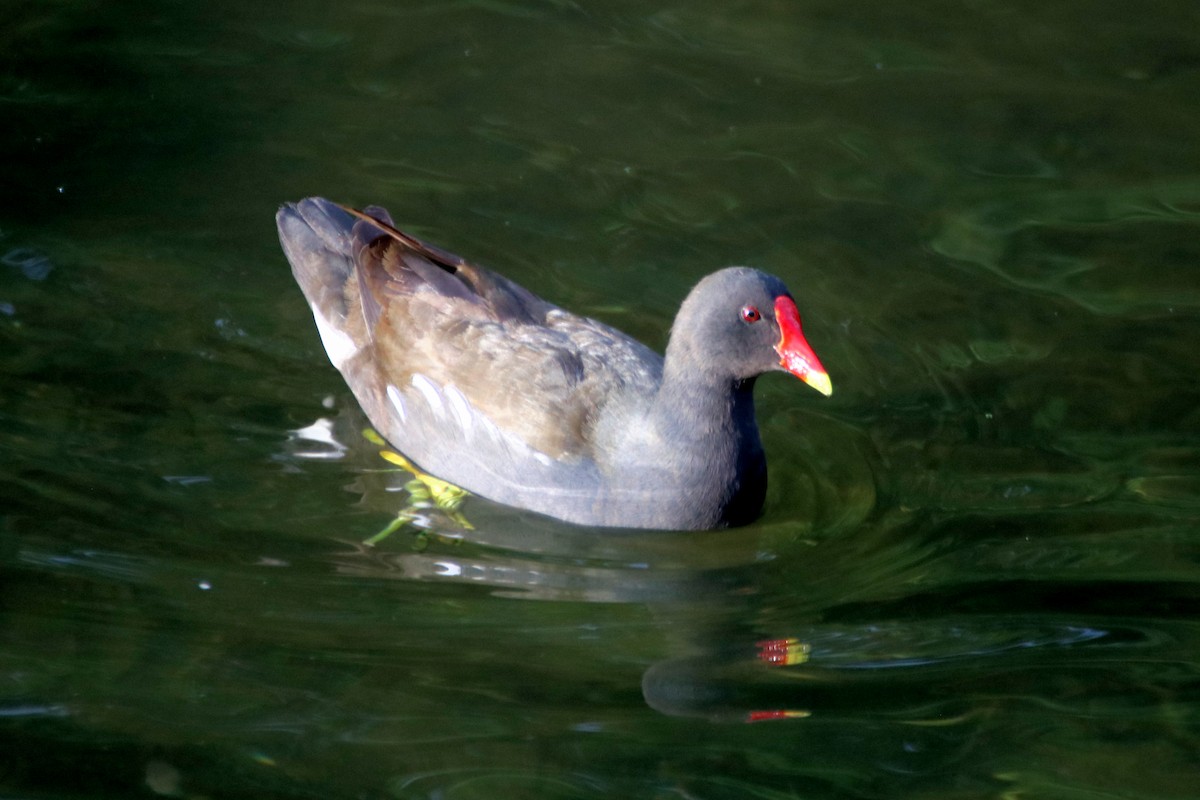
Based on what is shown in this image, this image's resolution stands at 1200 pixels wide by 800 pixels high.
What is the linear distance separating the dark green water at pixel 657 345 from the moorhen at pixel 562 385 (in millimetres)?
163

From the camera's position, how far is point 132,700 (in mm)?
4066

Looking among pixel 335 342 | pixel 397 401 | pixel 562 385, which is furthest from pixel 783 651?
pixel 335 342

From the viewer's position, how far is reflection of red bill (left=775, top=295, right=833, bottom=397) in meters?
5.04

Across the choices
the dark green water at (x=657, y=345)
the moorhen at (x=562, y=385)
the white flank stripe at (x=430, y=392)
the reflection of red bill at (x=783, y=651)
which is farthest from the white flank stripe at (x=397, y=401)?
the reflection of red bill at (x=783, y=651)

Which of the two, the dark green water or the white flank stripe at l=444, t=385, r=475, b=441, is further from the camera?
the white flank stripe at l=444, t=385, r=475, b=441

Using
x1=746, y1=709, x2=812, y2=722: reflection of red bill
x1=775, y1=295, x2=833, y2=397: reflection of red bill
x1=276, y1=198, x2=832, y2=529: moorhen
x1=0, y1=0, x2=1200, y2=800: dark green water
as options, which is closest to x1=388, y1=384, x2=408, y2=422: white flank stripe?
x1=276, y1=198, x2=832, y2=529: moorhen

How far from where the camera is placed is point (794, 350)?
5047 millimetres

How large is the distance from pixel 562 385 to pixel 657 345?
1.02m

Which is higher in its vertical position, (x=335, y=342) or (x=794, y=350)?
(x=794, y=350)

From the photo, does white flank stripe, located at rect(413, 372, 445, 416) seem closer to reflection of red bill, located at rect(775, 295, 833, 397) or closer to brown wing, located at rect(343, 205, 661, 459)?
brown wing, located at rect(343, 205, 661, 459)

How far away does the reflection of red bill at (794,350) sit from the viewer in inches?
198

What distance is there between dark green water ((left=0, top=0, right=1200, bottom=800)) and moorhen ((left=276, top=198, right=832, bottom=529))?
0.16 meters

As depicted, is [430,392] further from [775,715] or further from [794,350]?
[775,715]

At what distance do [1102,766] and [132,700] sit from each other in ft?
8.29
